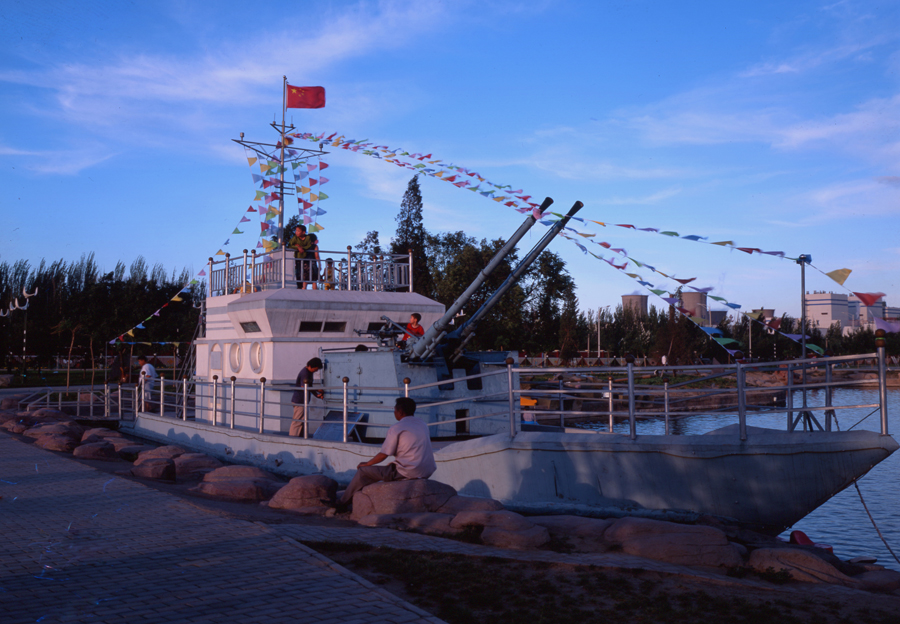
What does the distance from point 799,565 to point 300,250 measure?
39.5 feet

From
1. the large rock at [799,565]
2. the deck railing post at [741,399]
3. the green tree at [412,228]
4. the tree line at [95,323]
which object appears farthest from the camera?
the green tree at [412,228]

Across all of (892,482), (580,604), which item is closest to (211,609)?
(580,604)

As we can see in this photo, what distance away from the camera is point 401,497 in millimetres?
7789

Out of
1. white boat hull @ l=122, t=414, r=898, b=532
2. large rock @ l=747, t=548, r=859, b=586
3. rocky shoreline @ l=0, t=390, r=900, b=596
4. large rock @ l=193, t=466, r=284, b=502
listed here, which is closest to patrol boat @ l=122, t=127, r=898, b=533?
white boat hull @ l=122, t=414, r=898, b=532

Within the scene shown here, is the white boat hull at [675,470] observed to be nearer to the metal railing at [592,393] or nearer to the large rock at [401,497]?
the metal railing at [592,393]

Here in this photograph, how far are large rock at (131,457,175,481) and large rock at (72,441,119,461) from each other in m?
2.10

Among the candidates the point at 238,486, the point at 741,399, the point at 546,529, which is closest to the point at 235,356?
the point at 238,486

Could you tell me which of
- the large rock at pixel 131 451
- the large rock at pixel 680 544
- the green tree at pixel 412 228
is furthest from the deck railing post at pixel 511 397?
the green tree at pixel 412 228

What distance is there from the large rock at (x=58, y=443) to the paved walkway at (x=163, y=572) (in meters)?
6.16

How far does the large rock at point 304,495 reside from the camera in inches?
342

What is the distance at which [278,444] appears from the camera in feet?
42.5

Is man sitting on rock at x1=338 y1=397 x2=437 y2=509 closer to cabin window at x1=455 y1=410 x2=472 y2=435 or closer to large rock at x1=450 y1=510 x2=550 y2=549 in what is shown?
large rock at x1=450 y1=510 x2=550 y2=549

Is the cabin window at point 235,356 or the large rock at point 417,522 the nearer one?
the large rock at point 417,522

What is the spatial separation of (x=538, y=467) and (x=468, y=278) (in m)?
33.7
